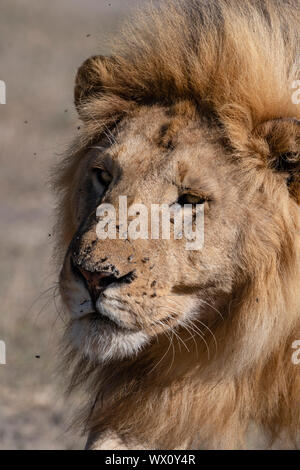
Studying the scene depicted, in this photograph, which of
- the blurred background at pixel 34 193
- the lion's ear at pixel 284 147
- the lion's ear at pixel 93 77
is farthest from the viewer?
the blurred background at pixel 34 193

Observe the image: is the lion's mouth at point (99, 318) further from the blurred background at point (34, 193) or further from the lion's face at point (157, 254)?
the blurred background at point (34, 193)

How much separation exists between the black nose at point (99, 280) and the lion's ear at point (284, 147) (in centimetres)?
65

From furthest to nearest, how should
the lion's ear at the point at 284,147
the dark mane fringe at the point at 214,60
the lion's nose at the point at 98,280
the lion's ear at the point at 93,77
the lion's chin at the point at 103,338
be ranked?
the lion's ear at the point at 93,77
the dark mane fringe at the point at 214,60
the lion's ear at the point at 284,147
the lion's chin at the point at 103,338
the lion's nose at the point at 98,280

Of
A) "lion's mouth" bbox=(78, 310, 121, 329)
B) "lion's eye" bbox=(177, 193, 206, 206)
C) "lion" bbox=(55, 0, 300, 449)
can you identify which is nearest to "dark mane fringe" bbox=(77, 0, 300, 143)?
"lion" bbox=(55, 0, 300, 449)

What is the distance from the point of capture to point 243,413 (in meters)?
3.55

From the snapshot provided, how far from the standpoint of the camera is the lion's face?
2.94 metres

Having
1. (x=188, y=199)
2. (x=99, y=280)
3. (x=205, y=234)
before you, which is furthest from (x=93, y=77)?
(x=99, y=280)

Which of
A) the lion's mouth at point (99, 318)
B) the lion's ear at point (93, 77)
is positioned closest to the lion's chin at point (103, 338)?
the lion's mouth at point (99, 318)

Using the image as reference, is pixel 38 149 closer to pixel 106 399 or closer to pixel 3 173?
pixel 3 173

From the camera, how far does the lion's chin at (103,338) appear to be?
3.01m

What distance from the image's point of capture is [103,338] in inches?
119

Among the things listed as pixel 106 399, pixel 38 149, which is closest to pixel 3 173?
pixel 38 149

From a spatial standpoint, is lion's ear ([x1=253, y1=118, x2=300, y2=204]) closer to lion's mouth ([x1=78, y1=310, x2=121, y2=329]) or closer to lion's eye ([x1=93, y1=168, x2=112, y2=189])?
lion's eye ([x1=93, y1=168, x2=112, y2=189])

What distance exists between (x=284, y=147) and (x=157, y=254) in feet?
1.88
